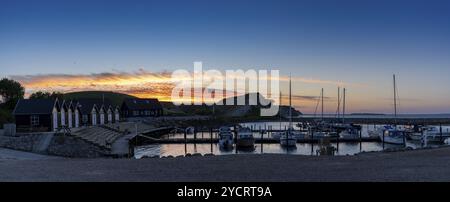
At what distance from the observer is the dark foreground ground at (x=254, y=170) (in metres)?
17.5

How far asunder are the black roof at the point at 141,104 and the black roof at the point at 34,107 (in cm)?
6038

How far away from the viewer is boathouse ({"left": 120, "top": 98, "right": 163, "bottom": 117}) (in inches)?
4456

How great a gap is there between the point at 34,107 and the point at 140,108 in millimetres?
65604

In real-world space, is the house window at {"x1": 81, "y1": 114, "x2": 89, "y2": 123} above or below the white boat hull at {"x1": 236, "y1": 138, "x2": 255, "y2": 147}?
above

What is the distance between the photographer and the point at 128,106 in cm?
11294

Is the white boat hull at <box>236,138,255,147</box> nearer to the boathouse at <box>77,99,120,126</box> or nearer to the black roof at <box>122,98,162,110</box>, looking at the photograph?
the boathouse at <box>77,99,120,126</box>

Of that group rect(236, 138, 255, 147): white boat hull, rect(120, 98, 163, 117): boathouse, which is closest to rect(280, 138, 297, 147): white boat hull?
rect(236, 138, 255, 147): white boat hull

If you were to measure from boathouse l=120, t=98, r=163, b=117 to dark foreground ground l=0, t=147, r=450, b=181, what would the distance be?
90.1 metres

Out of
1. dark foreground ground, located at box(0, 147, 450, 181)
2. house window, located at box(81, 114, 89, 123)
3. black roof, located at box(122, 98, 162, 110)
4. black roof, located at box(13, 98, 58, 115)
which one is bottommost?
dark foreground ground, located at box(0, 147, 450, 181)

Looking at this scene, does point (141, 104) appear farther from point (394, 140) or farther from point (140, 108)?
point (394, 140)

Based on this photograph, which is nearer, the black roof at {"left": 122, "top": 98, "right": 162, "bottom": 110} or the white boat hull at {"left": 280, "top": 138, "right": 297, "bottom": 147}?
the white boat hull at {"left": 280, "top": 138, "right": 297, "bottom": 147}

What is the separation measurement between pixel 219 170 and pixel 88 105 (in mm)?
60401
